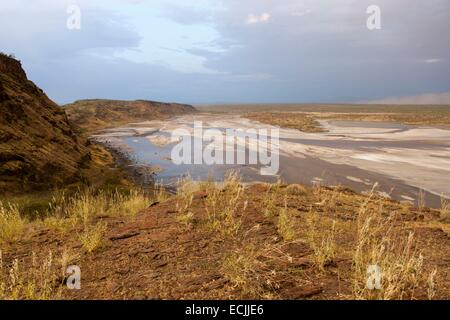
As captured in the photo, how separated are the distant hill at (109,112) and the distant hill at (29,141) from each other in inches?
1248

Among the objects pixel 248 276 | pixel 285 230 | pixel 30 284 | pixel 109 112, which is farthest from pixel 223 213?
pixel 109 112

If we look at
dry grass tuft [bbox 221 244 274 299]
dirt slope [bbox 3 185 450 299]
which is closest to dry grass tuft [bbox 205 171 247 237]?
dirt slope [bbox 3 185 450 299]

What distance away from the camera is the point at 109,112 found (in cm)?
7144

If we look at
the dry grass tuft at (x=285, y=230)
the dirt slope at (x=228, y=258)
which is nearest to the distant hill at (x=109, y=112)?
the dirt slope at (x=228, y=258)

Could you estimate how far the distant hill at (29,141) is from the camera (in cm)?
1354

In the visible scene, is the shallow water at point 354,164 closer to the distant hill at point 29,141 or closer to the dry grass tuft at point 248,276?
the distant hill at point 29,141

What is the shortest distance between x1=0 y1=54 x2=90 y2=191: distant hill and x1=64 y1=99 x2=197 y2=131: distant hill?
31687 mm

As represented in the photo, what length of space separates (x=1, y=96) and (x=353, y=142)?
28476 millimetres

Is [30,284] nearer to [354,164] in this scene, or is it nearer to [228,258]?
[228,258]

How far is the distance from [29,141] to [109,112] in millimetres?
57747

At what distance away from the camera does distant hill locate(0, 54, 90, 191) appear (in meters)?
13.5

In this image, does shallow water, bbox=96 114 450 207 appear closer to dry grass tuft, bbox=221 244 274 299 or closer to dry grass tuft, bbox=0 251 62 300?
dry grass tuft, bbox=221 244 274 299

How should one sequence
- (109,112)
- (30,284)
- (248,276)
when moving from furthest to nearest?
(109,112) → (248,276) → (30,284)

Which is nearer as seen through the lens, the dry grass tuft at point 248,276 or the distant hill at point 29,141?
the dry grass tuft at point 248,276
